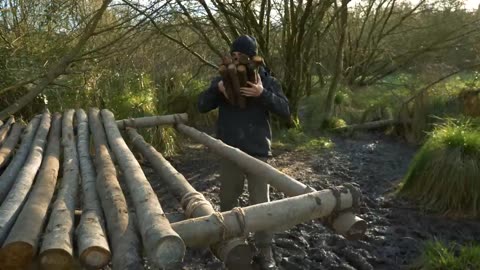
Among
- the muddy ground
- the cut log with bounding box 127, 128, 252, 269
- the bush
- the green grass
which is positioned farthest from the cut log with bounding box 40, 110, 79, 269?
the bush

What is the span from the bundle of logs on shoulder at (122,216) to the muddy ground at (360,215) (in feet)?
5.22

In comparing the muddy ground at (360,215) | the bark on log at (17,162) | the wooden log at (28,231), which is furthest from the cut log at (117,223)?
the muddy ground at (360,215)

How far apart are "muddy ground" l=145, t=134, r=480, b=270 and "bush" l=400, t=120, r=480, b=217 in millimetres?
183

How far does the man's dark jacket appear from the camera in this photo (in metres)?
3.54

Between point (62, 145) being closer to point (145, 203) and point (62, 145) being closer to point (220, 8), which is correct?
point (145, 203)

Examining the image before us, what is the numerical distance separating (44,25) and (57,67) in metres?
2.18

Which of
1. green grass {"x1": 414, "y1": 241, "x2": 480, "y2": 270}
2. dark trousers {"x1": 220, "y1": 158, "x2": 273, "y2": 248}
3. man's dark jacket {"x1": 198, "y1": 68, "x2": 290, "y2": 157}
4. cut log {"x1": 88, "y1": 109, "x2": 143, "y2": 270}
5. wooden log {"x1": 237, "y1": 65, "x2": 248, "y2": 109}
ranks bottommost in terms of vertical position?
green grass {"x1": 414, "y1": 241, "x2": 480, "y2": 270}

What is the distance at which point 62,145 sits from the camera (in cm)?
410

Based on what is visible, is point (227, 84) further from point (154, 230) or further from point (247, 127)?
point (154, 230)

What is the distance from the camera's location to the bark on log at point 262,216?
2094 millimetres

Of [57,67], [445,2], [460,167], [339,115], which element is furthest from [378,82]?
[57,67]

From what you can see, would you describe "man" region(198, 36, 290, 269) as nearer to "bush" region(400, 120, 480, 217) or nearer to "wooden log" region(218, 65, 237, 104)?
"wooden log" region(218, 65, 237, 104)

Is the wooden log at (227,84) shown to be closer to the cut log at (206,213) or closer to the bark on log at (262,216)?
the cut log at (206,213)

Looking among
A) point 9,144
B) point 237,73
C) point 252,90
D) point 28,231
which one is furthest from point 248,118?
point 9,144
